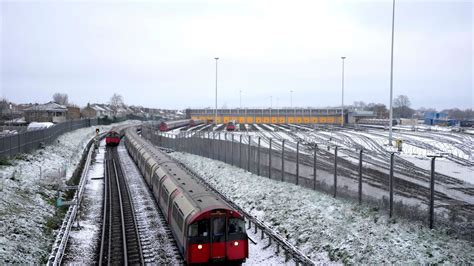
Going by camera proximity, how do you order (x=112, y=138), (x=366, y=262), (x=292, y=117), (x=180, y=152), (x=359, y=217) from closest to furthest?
(x=366, y=262) < (x=359, y=217) < (x=180, y=152) < (x=112, y=138) < (x=292, y=117)

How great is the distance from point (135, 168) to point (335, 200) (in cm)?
2501

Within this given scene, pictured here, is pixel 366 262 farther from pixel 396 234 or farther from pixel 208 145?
pixel 208 145

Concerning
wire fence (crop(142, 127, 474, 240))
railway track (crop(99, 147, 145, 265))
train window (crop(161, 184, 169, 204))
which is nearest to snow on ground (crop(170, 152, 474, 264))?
wire fence (crop(142, 127, 474, 240))

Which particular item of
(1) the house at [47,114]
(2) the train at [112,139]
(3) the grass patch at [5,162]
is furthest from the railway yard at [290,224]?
(1) the house at [47,114]

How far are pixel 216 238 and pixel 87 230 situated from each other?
28.6 feet

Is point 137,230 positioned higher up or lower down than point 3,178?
lower down

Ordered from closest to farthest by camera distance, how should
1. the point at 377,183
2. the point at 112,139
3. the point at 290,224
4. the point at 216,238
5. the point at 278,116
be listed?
1. the point at 216,238
2. the point at 377,183
3. the point at 290,224
4. the point at 112,139
5. the point at 278,116

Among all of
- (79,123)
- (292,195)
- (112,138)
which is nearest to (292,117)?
(79,123)

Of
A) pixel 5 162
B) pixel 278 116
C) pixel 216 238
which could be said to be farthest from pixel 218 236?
pixel 278 116

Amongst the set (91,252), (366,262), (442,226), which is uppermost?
(442,226)

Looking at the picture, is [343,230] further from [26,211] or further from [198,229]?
[26,211]

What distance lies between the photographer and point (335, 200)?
17562 mm

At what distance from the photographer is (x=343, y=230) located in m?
14.6

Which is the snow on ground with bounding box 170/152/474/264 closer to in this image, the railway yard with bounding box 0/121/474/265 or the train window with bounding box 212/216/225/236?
the railway yard with bounding box 0/121/474/265
